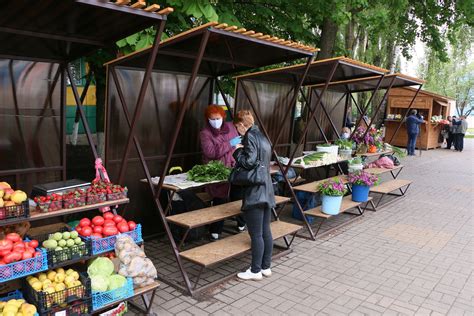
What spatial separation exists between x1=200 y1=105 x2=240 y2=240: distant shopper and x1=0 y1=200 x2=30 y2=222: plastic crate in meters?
2.87

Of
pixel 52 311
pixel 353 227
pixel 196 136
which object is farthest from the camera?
pixel 353 227

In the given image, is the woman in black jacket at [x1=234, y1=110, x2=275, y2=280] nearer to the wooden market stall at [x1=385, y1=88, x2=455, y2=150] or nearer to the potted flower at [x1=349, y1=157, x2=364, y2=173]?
the potted flower at [x1=349, y1=157, x2=364, y2=173]

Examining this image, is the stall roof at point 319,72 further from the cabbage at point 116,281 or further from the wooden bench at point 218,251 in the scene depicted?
the cabbage at point 116,281

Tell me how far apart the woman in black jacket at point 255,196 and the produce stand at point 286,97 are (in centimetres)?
168

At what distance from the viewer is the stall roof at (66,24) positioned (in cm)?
301

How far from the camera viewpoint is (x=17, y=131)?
4.41 metres

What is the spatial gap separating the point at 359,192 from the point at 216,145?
312 centimetres

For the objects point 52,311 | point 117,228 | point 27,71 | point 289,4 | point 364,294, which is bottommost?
point 364,294

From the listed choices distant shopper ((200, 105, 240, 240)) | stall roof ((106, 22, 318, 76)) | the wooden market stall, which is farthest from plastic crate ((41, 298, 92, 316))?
the wooden market stall

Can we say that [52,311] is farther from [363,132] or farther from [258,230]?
[363,132]

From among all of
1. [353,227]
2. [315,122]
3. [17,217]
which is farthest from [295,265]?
[315,122]

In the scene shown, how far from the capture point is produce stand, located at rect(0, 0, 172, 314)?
3100 mm

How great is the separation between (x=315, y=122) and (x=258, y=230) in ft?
18.7

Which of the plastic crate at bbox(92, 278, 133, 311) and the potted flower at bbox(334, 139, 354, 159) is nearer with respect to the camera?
the plastic crate at bbox(92, 278, 133, 311)
